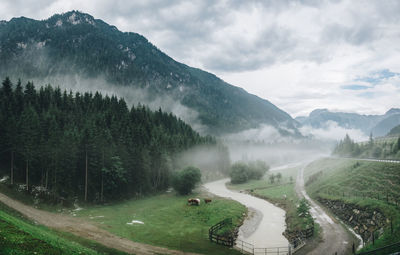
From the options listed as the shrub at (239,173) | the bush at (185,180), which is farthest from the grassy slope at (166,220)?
the shrub at (239,173)

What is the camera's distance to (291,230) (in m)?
54.6

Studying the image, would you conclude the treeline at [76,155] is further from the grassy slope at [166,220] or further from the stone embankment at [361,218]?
the stone embankment at [361,218]

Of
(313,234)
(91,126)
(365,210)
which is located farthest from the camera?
(91,126)

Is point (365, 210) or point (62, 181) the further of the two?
point (62, 181)

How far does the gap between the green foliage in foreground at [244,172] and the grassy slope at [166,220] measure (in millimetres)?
62438

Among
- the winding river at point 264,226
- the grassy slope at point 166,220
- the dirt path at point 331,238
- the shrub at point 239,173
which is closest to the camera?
the dirt path at point 331,238

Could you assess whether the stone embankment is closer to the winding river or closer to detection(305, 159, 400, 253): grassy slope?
detection(305, 159, 400, 253): grassy slope

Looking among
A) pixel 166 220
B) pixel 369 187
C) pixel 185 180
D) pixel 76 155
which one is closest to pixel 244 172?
pixel 185 180

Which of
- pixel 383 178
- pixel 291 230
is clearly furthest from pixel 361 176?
pixel 291 230

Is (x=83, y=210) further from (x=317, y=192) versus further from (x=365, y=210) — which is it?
(x=317, y=192)

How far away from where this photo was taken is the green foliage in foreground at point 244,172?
457 ft

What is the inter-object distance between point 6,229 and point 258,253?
1479 inches

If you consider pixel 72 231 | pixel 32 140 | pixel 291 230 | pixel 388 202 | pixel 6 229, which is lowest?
pixel 291 230

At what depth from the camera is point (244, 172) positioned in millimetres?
141000
